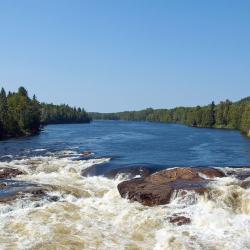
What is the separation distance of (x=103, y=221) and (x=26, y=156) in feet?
101

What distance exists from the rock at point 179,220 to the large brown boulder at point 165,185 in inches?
114

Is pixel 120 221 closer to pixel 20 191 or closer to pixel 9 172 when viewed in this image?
pixel 20 191

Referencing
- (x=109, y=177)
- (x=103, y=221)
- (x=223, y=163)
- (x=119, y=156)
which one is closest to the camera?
(x=103, y=221)

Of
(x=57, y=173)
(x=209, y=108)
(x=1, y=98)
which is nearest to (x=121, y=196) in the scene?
(x=57, y=173)

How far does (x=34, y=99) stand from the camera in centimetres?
11819

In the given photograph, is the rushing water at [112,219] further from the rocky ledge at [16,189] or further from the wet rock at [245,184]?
the rocky ledge at [16,189]

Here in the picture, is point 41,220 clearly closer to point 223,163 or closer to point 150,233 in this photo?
point 150,233

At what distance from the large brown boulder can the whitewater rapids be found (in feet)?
2.08

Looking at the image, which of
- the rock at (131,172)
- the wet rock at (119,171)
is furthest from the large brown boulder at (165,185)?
the wet rock at (119,171)

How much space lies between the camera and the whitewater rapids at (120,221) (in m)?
23.8

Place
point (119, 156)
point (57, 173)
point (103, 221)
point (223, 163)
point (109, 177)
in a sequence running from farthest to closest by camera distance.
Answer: point (119, 156)
point (223, 163)
point (57, 173)
point (109, 177)
point (103, 221)

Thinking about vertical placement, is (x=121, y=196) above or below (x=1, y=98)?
below

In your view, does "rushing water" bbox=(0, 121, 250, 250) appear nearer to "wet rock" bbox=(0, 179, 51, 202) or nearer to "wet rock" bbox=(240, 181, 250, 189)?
"wet rock" bbox=(240, 181, 250, 189)

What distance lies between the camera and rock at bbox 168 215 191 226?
26953mm
